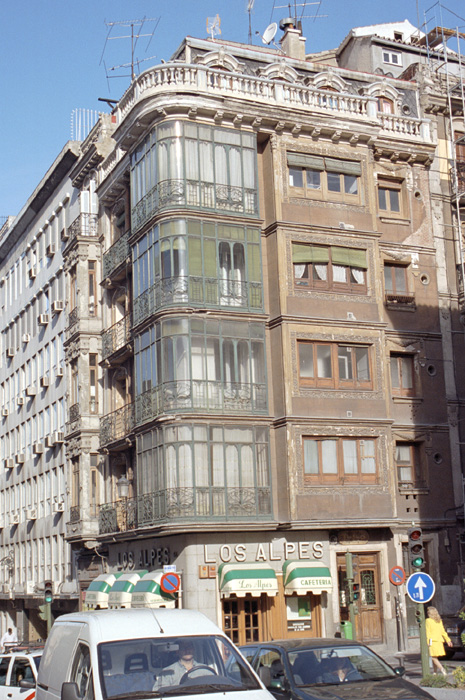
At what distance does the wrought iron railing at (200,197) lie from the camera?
3048 cm

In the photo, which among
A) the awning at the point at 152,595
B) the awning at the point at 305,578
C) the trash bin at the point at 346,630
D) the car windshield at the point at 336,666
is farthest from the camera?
the awning at the point at 305,578

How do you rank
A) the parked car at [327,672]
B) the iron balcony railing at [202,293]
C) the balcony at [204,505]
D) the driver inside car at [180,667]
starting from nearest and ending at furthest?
the driver inside car at [180,667]
the parked car at [327,672]
the balcony at [204,505]
the iron balcony railing at [202,293]

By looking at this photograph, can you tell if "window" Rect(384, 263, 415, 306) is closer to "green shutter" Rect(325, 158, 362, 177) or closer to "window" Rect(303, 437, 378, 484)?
"green shutter" Rect(325, 158, 362, 177)

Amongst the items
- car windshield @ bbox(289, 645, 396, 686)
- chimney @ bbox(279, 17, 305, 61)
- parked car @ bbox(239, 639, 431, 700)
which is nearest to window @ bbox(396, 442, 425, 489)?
chimney @ bbox(279, 17, 305, 61)

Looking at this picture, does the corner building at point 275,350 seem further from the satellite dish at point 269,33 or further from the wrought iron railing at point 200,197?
the satellite dish at point 269,33

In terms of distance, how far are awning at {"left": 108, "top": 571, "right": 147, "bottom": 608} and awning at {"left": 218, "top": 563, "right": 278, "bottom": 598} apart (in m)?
3.11

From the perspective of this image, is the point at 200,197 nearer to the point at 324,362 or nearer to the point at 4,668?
the point at 324,362

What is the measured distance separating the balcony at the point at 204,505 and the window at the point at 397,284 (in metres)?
8.10

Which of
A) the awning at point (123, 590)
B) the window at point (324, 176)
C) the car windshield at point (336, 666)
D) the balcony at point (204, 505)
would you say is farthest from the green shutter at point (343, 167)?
the car windshield at point (336, 666)

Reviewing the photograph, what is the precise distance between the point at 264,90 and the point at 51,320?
58.8 feet

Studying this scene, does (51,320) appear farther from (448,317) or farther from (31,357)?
(448,317)

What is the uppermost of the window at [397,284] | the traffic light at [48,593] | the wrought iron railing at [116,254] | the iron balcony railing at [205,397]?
the wrought iron railing at [116,254]

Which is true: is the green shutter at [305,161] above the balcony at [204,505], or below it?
above

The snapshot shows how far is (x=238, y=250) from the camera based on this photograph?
30.9 meters
